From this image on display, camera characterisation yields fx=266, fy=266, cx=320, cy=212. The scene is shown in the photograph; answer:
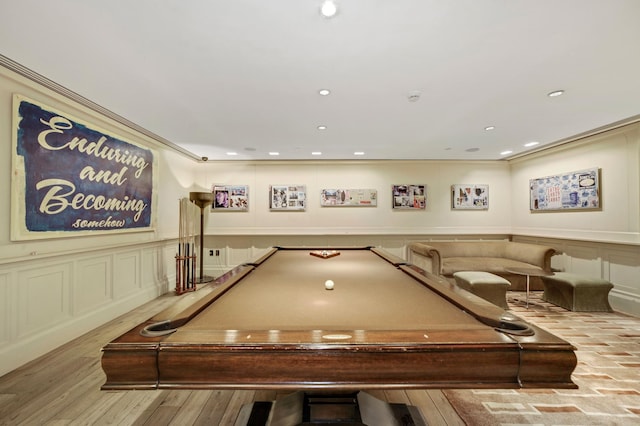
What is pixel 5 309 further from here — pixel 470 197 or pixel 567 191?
pixel 567 191

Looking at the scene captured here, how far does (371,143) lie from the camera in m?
4.45

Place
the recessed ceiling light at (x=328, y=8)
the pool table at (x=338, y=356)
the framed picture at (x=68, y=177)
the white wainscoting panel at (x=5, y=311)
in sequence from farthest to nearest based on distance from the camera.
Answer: the framed picture at (x=68, y=177)
the white wainscoting panel at (x=5, y=311)
the recessed ceiling light at (x=328, y=8)
the pool table at (x=338, y=356)

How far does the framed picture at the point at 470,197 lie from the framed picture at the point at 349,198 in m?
1.72

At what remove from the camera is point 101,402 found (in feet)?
6.26

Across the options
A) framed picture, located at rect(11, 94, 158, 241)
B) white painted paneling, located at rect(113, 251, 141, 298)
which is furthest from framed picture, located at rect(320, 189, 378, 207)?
white painted paneling, located at rect(113, 251, 141, 298)

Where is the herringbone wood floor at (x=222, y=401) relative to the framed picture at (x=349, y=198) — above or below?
below

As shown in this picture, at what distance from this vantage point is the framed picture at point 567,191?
13.4 feet

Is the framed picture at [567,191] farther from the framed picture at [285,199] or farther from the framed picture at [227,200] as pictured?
the framed picture at [227,200]

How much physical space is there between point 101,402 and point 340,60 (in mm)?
3080

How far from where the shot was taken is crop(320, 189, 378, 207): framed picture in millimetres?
5762

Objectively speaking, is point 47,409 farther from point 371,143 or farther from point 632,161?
point 632,161

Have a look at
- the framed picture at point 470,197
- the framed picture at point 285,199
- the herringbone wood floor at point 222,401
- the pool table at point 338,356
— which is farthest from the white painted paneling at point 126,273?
the framed picture at point 470,197

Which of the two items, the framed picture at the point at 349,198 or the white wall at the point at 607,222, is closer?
the white wall at the point at 607,222

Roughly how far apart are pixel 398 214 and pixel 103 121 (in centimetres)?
518
